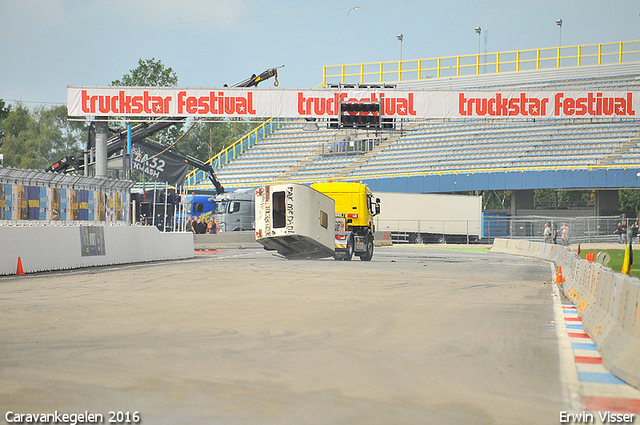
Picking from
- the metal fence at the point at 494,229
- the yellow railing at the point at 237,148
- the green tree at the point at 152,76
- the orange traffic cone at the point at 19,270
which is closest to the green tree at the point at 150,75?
the green tree at the point at 152,76

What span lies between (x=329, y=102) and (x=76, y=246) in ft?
55.0

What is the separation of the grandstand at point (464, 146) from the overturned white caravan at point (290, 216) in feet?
85.9

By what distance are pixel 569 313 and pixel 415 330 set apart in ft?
12.0

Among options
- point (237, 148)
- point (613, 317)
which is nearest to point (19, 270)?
point (613, 317)

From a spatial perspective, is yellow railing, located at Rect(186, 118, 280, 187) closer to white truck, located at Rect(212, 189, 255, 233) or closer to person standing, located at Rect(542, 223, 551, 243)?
white truck, located at Rect(212, 189, 255, 233)

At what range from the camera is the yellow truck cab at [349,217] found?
28.3 meters

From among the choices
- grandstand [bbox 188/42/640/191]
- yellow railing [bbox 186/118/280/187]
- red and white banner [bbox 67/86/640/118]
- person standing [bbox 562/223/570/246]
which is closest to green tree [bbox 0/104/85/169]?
yellow railing [bbox 186/118/280/187]

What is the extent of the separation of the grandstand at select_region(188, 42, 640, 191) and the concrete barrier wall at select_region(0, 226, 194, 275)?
2860 cm

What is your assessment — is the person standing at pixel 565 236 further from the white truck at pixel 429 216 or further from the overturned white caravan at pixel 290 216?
the overturned white caravan at pixel 290 216

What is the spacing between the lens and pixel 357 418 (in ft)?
16.7

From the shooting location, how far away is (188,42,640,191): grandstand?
53.6 meters

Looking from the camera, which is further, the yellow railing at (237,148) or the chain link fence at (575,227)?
the yellow railing at (237,148)

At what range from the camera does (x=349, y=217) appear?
2866 centimetres

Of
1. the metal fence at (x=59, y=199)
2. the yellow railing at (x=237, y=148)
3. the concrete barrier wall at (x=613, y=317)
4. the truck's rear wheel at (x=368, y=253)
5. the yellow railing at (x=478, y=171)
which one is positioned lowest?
the truck's rear wheel at (x=368, y=253)
